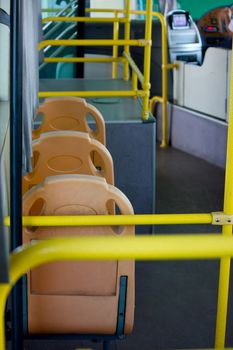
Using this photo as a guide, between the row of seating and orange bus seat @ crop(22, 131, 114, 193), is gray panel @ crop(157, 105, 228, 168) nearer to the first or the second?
orange bus seat @ crop(22, 131, 114, 193)

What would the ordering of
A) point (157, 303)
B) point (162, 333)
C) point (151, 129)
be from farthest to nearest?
point (151, 129), point (157, 303), point (162, 333)

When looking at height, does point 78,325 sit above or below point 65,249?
below

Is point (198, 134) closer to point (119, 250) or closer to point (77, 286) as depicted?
point (77, 286)

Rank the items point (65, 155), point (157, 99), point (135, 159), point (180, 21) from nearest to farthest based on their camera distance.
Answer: point (65, 155) < point (135, 159) < point (157, 99) < point (180, 21)

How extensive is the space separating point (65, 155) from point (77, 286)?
2.76ft

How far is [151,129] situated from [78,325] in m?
2.02

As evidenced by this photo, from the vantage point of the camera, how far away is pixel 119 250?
3.59ft

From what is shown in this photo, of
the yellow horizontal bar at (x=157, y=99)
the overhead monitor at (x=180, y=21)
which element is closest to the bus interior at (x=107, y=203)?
→ the yellow horizontal bar at (x=157, y=99)

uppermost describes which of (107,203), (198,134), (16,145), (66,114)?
(16,145)

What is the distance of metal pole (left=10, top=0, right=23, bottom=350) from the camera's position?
64.0 inches

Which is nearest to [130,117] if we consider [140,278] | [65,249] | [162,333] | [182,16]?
[140,278]

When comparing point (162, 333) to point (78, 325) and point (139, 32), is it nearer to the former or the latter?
point (78, 325)

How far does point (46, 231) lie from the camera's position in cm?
199

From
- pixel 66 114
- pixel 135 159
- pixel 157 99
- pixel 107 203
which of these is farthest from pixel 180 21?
pixel 107 203
